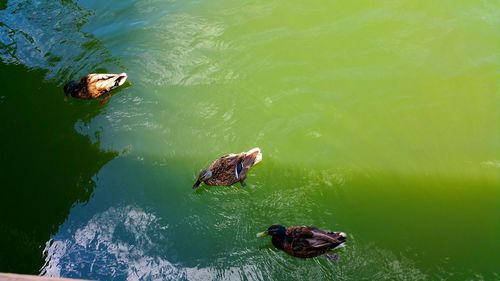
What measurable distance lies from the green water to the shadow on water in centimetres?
2

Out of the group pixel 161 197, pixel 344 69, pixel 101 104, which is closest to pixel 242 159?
pixel 161 197

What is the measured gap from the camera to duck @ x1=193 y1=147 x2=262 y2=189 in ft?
13.9

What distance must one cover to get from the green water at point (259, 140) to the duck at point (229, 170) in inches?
4.3

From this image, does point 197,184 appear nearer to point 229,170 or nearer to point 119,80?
point 229,170

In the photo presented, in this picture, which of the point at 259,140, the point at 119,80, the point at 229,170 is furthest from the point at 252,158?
the point at 119,80

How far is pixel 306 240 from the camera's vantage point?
3627 millimetres

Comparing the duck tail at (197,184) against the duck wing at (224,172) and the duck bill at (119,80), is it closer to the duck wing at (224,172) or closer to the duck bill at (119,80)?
the duck wing at (224,172)

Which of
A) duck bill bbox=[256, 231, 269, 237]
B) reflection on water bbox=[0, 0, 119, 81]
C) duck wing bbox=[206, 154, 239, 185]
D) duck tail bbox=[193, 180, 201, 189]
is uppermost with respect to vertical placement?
reflection on water bbox=[0, 0, 119, 81]

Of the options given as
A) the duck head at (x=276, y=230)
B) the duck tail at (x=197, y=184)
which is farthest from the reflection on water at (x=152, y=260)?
the duck tail at (x=197, y=184)

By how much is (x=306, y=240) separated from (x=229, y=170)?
3.41 ft

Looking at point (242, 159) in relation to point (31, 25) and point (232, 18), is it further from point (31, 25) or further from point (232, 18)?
point (31, 25)

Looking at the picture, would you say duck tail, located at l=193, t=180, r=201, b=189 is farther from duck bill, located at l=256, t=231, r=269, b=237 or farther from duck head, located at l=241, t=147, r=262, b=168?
duck bill, located at l=256, t=231, r=269, b=237

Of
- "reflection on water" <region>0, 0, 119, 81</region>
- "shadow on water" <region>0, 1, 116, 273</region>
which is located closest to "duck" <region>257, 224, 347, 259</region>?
"shadow on water" <region>0, 1, 116, 273</region>

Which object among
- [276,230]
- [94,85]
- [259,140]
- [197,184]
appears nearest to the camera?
[276,230]
